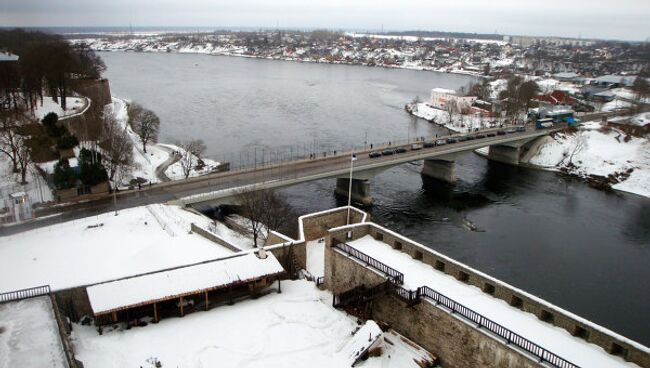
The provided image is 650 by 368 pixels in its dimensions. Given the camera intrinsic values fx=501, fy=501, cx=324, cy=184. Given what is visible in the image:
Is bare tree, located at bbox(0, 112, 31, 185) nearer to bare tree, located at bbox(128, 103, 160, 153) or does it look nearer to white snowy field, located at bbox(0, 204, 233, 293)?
white snowy field, located at bbox(0, 204, 233, 293)

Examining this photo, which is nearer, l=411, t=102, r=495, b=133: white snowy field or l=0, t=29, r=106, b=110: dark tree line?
l=0, t=29, r=106, b=110: dark tree line

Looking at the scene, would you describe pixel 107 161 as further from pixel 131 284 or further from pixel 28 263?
pixel 131 284

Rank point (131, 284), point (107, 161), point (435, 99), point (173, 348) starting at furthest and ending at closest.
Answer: point (435, 99), point (107, 161), point (131, 284), point (173, 348)

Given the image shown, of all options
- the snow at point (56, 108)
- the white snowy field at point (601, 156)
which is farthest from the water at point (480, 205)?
the snow at point (56, 108)

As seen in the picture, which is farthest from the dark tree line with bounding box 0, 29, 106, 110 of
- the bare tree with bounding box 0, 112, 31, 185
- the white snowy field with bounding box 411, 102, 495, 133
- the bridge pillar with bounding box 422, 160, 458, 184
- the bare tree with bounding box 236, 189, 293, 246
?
the white snowy field with bounding box 411, 102, 495, 133

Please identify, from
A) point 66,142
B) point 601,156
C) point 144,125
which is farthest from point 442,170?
point 66,142

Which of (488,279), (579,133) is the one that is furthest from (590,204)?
(488,279)

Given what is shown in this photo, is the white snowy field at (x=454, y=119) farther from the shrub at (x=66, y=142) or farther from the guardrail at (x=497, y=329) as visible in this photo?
the guardrail at (x=497, y=329)
